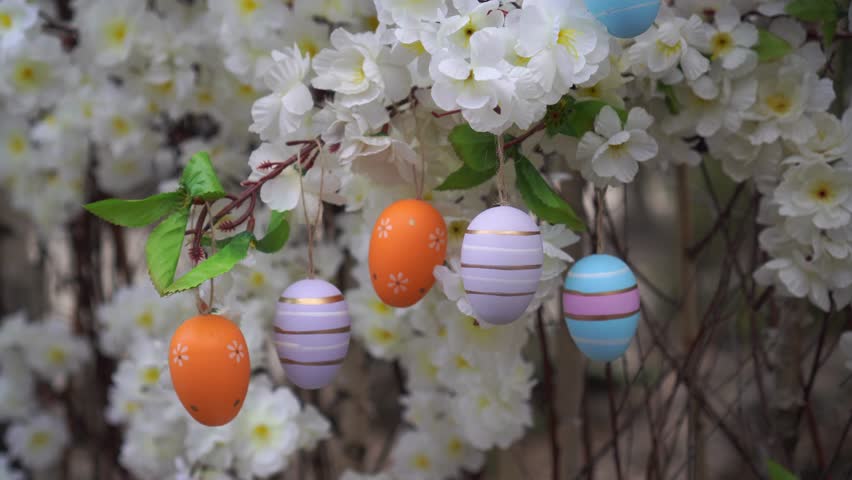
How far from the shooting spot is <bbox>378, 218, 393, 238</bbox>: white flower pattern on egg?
0.70 m

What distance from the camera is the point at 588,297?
671 mm

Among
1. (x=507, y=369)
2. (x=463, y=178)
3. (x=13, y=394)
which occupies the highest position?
(x=463, y=178)

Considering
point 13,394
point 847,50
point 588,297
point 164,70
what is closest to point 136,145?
point 164,70

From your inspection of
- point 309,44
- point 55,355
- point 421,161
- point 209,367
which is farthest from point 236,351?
point 55,355

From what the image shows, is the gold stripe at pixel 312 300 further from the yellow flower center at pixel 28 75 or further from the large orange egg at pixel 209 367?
the yellow flower center at pixel 28 75

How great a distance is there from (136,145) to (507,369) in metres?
0.67

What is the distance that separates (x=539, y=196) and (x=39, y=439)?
47.7 inches

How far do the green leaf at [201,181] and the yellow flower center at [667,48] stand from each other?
0.41m

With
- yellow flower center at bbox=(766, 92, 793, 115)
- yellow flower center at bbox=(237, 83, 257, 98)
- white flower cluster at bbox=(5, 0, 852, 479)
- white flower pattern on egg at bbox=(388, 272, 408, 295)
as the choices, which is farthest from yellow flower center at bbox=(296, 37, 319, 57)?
yellow flower center at bbox=(766, 92, 793, 115)

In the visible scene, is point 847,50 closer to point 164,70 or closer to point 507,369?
point 507,369

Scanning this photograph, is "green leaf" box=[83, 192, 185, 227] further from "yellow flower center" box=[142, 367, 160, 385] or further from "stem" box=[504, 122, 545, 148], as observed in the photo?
"yellow flower center" box=[142, 367, 160, 385]

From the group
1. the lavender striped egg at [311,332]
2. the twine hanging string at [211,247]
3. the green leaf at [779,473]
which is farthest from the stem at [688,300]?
the twine hanging string at [211,247]

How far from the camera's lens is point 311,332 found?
686 millimetres

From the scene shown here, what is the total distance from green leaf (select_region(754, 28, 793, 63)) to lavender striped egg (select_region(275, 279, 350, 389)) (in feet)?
1.56
